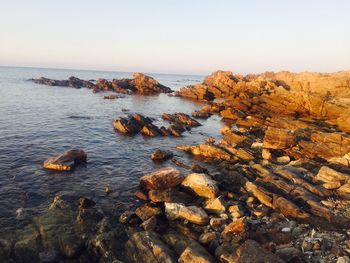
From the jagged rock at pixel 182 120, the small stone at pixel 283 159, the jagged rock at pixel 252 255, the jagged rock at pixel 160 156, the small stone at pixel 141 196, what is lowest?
the jagged rock at pixel 182 120

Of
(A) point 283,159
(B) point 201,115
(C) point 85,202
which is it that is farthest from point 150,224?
(B) point 201,115

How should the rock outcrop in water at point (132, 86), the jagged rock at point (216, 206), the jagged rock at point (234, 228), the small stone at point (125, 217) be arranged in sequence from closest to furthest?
the jagged rock at point (234, 228) < the small stone at point (125, 217) < the jagged rock at point (216, 206) < the rock outcrop in water at point (132, 86)

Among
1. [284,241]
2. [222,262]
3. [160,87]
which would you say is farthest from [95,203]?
[160,87]

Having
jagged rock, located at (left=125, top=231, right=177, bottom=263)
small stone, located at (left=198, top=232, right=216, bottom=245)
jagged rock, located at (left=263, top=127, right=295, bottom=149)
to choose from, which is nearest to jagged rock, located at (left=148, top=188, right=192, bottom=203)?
small stone, located at (left=198, top=232, right=216, bottom=245)

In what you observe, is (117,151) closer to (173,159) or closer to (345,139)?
(173,159)

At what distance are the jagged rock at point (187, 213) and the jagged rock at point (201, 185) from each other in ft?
9.07

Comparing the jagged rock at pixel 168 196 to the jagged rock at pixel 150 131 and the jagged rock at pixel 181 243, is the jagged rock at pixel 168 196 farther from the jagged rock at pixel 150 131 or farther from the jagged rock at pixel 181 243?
the jagged rock at pixel 150 131

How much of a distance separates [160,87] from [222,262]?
10515 cm

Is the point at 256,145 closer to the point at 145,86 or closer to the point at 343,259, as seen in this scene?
the point at 343,259

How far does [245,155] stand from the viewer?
32531mm

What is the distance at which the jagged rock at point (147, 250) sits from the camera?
47.2 feet

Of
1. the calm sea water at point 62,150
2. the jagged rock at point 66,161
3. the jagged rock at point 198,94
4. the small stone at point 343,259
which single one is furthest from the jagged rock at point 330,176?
the jagged rock at point 198,94

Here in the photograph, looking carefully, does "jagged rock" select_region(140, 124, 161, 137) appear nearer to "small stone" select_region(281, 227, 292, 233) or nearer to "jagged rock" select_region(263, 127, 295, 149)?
"jagged rock" select_region(263, 127, 295, 149)

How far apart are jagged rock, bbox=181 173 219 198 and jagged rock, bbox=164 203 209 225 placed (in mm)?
2766
